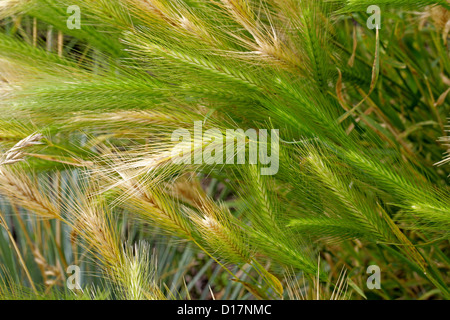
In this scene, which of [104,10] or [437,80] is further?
[437,80]

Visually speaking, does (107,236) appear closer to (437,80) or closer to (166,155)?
(166,155)

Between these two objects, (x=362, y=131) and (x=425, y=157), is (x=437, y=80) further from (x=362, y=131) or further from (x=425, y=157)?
(x=362, y=131)

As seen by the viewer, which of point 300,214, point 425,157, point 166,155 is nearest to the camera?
point 166,155

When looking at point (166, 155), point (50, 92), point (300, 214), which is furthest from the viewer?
point (300, 214)

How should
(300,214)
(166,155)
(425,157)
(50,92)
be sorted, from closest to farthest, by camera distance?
1. (166,155)
2. (50,92)
3. (300,214)
4. (425,157)

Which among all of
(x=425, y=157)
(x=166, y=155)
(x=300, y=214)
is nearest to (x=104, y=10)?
(x=166, y=155)
